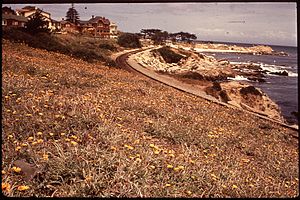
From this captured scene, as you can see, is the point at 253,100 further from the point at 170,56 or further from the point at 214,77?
the point at 170,56

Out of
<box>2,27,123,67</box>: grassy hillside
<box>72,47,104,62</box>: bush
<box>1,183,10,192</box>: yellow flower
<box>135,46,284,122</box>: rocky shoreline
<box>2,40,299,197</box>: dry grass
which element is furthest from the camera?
<box>72,47,104,62</box>: bush

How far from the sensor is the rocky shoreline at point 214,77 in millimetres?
11422

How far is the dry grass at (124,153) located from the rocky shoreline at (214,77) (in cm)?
515

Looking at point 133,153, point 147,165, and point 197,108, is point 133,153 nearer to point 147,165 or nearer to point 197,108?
point 147,165

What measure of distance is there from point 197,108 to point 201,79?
8514 millimetres

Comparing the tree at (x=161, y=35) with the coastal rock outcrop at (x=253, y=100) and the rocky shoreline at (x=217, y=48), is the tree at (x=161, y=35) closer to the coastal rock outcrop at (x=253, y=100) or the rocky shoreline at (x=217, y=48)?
the rocky shoreline at (x=217, y=48)

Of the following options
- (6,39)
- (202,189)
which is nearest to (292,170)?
(202,189)

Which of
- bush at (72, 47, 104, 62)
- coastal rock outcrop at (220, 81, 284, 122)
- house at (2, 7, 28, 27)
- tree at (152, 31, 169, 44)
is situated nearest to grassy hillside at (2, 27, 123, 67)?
bush at (72, 47, 104, 62)

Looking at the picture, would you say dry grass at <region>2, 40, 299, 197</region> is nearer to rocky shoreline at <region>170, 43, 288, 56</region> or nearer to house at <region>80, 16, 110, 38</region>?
house at <region>80, 16, 110, 38</region>

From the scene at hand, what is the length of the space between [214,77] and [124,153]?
540 inches

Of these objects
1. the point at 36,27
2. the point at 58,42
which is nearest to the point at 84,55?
the point at 58,42

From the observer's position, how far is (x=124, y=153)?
132 inches

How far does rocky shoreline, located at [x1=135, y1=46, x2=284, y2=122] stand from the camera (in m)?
11.4

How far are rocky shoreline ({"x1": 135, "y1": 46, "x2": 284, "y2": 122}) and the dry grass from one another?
515 cm
